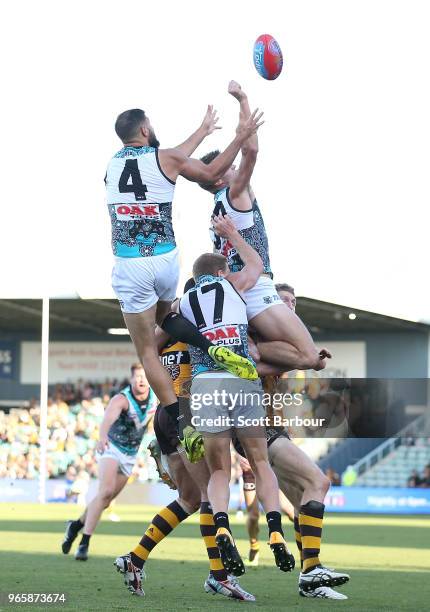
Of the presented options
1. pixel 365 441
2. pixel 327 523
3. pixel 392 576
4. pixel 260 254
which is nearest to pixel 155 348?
pixel 260 254

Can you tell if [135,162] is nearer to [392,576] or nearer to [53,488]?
[392,576]

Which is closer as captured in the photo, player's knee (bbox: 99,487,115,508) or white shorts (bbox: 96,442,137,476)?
player's knee (bbox: 99,487,115,508)

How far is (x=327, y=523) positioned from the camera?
25.6 meters

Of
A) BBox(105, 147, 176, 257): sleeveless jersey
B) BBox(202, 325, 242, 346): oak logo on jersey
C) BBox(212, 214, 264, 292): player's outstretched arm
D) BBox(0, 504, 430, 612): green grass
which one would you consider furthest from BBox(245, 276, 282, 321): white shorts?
BBox(0, 504, 430, 612): green grass

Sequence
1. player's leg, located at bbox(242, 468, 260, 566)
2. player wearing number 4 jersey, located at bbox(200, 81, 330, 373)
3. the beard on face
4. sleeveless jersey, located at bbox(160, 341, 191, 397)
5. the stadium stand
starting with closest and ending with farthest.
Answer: the beard on face < player wearing number 4 jersey, located at bbox(200, 81, 330, 373) < sleeveless jersey, located at bbox(160, 341, 191, 397) < player's leg, located at bbox(242, 468, 260, 566) < the stadium stand

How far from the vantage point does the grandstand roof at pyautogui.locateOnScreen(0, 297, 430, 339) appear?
1444 inches

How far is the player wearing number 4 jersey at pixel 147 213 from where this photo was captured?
9.71 m

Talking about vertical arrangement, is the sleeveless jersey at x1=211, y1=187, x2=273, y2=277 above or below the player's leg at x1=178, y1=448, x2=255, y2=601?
above

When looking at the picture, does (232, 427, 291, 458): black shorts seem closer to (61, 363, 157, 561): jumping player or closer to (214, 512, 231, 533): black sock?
(214, 512, 231, 533): black sock

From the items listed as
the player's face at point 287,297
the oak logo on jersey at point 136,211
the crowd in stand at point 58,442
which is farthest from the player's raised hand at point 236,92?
the crowd in stand at point 58,442

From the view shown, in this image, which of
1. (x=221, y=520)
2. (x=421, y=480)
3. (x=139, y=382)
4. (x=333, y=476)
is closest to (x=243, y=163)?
(x=221, y=520)

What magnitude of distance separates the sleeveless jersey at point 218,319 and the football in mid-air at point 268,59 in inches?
71.3

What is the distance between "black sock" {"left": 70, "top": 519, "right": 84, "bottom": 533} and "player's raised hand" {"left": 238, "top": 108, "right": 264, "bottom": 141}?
6942 millimetres

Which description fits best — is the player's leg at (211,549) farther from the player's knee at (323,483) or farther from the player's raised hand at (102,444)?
the player's raised hand at (102,444)
